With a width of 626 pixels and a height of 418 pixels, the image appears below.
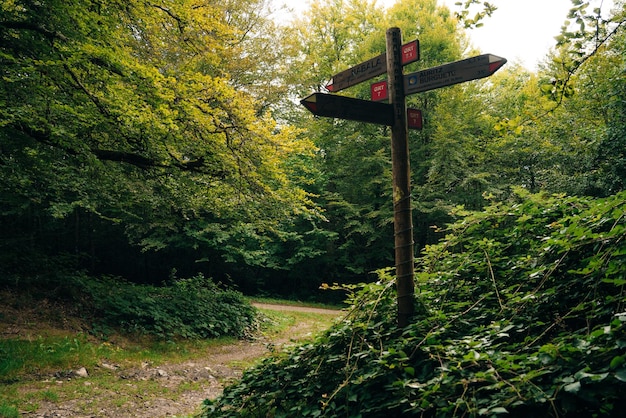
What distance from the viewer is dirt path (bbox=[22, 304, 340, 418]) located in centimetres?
550

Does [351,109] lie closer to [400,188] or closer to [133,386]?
[400,188]

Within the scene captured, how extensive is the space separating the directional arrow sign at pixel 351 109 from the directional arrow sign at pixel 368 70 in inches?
14.0

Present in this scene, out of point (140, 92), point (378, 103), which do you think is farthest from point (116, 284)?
point (378, 103)

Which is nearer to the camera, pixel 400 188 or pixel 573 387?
pixel 573 387

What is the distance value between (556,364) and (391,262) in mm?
→ 18363

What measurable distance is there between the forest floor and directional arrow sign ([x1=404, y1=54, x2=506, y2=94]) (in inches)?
110

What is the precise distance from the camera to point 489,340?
3.02 meters

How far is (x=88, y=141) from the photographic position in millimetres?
7809

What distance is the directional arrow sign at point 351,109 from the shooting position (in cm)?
373

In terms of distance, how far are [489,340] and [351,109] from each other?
2253 millimetres

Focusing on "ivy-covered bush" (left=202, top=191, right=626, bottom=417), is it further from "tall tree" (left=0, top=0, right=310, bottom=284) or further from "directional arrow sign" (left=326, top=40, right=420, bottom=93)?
"tall tree" (left=0, top=0, right=310, bottom=284)

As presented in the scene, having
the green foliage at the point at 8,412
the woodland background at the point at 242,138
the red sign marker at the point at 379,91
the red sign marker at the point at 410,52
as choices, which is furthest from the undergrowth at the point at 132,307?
the red sign marker at the point at 410,52

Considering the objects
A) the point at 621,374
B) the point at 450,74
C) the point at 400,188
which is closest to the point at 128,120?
the point at 400,188

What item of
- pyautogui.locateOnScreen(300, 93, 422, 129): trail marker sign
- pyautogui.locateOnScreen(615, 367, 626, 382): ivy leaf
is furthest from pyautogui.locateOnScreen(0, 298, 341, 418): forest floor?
pyautogui.locateOnScreen(615, 367, 626, 382): ivy leaf
